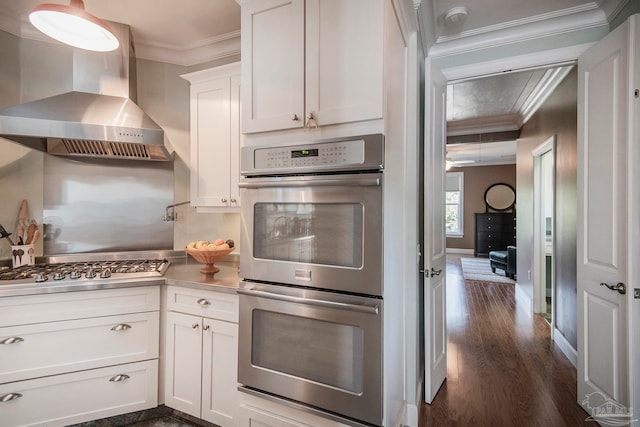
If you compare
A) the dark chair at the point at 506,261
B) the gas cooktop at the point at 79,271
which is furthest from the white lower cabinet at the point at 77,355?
the dark chair at the point at 506,261

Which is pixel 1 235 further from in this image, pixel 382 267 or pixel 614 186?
pixel 614 186

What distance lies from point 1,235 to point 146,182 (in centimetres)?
96

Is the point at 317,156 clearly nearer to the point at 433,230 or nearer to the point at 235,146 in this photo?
the point at 235,146

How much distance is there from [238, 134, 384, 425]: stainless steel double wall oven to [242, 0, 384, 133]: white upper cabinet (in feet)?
0.49

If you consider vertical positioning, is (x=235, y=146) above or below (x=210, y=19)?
below

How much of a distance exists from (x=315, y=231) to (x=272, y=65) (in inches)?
33.3

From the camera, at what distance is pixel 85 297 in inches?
71.7

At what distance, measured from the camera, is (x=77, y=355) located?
181 centimetres

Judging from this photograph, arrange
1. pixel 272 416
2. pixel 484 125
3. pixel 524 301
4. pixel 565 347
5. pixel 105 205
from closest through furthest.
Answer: pixel 272 416 → pixel 105 205 → pixel 565 347 → pixel 524 301 → pixel 484 125

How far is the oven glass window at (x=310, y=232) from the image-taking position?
4.23ft

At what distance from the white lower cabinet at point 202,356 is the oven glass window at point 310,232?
49cm

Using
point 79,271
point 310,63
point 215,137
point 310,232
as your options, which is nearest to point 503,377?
point 310,232

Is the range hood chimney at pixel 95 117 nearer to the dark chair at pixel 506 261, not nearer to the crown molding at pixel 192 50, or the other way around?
the crown molding at pixel 192 50

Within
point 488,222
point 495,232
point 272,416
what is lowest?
point 272,416
